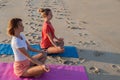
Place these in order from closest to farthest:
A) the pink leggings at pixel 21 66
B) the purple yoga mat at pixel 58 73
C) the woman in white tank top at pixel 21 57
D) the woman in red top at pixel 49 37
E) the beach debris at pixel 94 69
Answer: the woman in white tank top at pixel 21 57
the pink leggings at pixel 21 66
the purple yoga mat at pixel 58 73
the beach debris at pixel 94 69
the woman in red top at pixel 49 37

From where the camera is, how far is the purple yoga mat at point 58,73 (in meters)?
4.46

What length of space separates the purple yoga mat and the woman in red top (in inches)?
20.0

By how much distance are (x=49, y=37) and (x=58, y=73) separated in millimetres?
833

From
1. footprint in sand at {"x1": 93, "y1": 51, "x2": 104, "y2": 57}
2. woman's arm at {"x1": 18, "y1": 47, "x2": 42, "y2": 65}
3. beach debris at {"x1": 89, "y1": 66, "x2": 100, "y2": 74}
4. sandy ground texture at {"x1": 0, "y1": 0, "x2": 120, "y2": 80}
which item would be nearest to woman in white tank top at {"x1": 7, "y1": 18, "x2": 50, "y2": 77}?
woman's arm at {"x1": 18, "y1": 47, "x2": 42, "y2": 65}

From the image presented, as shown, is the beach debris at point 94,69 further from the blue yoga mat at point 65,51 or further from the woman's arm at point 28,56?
the woman's arm at point 28,56

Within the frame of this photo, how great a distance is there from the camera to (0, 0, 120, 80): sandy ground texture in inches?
202

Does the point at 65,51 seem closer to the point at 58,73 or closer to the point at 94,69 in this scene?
the point at 94,69

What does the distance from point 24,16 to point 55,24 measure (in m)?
0.92

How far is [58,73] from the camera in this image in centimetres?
458

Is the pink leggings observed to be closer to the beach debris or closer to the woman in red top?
the woman in red top

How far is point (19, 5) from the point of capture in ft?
27.4

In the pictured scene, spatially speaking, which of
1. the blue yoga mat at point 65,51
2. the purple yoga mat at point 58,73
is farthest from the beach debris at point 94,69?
the blue yoga mat at point 65,51

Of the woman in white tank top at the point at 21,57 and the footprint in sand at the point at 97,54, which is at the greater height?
the woman in white tank top at the point at 21,57

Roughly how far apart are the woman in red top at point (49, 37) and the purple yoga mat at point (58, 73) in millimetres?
508
